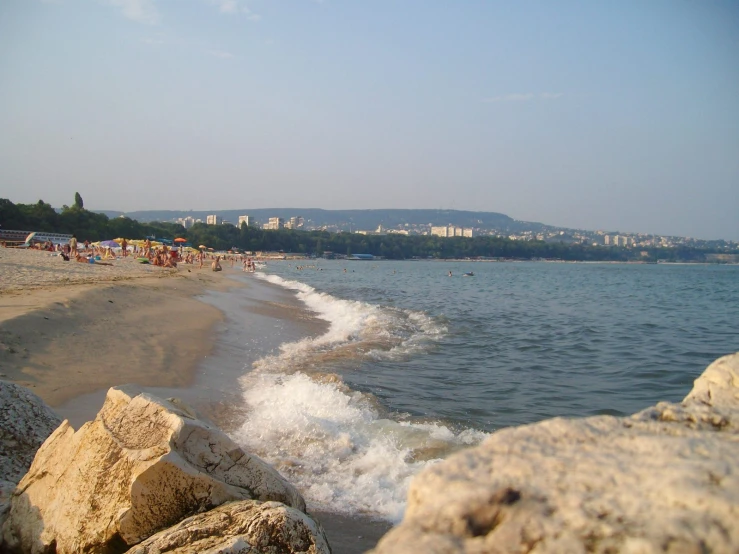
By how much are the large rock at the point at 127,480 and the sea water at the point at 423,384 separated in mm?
1713

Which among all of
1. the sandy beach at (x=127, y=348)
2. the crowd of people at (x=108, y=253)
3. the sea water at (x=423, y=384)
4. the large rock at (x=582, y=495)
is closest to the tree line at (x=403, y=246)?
the crowd of people at (x=108, y=253)

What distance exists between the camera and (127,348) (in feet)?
33.3

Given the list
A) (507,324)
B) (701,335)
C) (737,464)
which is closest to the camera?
(737,464)

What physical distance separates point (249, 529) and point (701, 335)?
18.0m

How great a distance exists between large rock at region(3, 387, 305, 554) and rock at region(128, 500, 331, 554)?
0.67 feet

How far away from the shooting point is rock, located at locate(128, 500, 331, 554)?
2682 mm

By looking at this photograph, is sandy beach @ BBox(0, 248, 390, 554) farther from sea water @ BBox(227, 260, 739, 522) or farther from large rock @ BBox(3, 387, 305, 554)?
large rock @ BBox(3, 387, 305, 554)

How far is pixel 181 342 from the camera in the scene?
11.5 meters

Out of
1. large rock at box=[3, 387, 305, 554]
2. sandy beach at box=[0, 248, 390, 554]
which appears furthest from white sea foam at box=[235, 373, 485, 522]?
large rock at box=[3, 387, 305, 554]

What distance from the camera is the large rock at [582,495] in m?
1.23

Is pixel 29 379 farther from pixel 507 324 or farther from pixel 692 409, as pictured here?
pixel 507 324

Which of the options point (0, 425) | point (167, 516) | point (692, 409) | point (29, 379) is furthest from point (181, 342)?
point (692, 409)

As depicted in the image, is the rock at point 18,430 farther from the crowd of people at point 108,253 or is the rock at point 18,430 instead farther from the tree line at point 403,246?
the tree line at point 403,246

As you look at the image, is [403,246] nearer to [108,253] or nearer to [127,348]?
[108,253]
